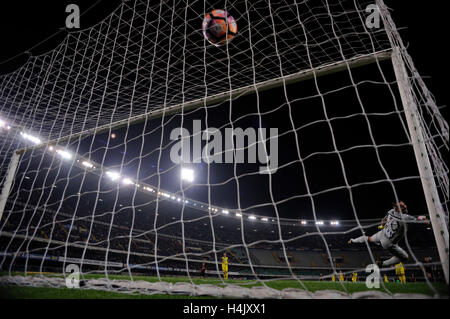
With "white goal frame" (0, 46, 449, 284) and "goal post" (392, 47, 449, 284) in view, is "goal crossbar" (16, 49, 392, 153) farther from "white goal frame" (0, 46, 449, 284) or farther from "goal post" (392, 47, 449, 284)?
"goal post" (392, 47, 449, 284)

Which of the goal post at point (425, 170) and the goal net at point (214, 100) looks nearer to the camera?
the goal post at point (425, 170)

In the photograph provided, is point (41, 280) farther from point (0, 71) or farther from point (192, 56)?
point (0, 71)

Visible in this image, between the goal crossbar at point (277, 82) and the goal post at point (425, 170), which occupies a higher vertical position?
the goal crossbar at point (277, 82)

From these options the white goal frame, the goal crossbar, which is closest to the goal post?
the white goal frame

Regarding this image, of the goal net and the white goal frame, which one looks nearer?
the white goal frame

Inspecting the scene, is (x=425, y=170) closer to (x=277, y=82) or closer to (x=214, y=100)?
(x=277, y=82)

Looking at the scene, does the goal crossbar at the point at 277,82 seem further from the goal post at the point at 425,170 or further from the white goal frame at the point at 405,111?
the goal post at the point at 425,170

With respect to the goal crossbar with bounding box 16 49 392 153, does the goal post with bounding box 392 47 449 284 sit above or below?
below

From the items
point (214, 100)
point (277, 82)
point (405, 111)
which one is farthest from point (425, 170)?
point (214, 100)

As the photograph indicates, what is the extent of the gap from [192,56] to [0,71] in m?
4.93

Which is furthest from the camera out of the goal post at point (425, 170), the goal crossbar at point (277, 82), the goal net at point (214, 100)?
the goal crossbar at point (277, 82)

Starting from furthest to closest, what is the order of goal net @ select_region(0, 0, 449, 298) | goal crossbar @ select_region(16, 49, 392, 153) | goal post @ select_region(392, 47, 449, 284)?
1. goal crossbar @ select_region(16, 49, 392, 153)
2. goal net @ select_region(0, 0, 449, 298)
3. goal post @ select_region(392, 47, 449, 284)

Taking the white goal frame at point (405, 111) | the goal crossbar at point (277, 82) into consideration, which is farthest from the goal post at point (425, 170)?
the goal crossbar at point (277, 82)

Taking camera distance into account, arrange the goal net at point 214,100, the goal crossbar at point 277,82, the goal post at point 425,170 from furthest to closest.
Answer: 1. the goal crossbar at point 277,82
2. the goal net at point 214,100
3. the goal post at point 425,170
